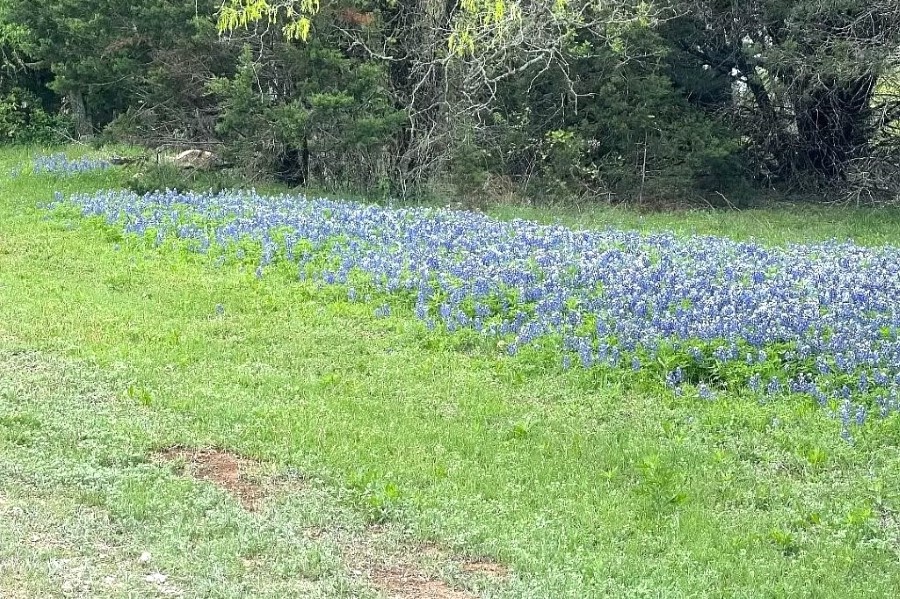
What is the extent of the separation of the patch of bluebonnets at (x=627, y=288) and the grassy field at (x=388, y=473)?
13.3 inches

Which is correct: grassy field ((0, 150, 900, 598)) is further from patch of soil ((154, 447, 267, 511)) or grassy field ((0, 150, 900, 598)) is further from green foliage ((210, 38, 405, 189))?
green foliage ((210, 38, 405, 189))

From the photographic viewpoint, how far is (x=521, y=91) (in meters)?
18.4

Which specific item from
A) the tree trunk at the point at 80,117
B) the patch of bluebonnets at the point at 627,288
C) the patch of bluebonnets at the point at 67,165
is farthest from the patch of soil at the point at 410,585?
the tree trunk at the point at 80,117

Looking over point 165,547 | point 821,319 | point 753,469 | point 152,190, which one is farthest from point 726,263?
point 152,190

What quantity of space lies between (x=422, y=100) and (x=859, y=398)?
451 inches

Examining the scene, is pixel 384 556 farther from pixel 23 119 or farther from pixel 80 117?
pixel 23 119

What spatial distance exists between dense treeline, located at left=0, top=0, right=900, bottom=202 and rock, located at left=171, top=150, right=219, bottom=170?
0.76 ft

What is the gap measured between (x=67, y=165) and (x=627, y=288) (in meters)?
12.3

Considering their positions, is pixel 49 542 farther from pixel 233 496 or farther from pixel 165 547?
pixel 233 496

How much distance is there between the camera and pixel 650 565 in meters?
4.64

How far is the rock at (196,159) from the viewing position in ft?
55.0

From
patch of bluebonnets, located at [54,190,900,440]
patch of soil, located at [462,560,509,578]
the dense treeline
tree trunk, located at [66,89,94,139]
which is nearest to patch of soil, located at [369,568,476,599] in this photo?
patch of soil, located at [462,560,509,578]

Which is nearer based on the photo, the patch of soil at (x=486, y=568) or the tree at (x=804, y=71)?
the patch of soil at (x=486, y=568)

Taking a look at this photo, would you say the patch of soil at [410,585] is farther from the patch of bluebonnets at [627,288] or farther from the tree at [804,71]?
the tree at [804,71]
